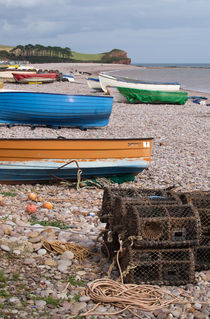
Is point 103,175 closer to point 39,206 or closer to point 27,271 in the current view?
point 39,206

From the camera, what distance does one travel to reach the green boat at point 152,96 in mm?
27297

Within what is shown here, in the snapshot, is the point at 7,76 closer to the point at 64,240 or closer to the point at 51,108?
the point at 51,108

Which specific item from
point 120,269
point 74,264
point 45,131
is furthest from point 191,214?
point 45,131

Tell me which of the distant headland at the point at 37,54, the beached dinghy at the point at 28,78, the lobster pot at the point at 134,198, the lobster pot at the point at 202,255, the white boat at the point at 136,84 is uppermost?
the distant headland at the point at 37,54

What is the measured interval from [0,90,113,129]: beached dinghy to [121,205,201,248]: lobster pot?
11520 millimetres

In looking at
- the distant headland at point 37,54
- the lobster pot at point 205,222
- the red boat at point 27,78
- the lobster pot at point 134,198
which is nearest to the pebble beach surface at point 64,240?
the lobster pot at point 205,222

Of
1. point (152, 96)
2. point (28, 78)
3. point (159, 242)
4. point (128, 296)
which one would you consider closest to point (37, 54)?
point (28, 78)

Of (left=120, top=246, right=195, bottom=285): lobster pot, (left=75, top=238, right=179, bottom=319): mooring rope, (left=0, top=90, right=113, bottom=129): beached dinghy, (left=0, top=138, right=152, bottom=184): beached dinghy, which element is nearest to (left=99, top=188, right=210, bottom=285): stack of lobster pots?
(left=120, top=246, right=195, bottom=285): lobster pot

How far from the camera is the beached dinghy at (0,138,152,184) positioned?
28.6ft

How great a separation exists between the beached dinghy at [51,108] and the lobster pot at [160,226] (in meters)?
11.5

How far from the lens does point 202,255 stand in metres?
5.19

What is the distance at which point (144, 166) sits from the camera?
9.60 m

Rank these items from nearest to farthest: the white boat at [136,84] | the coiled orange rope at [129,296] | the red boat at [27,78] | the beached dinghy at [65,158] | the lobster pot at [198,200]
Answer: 1. the coiled orange rope at [129,296]
2. the lobster pot at [198,200]
3. the beached dinghy at [65,158]
4. the white boat at [136,84]
5. the red boat at [27,78]

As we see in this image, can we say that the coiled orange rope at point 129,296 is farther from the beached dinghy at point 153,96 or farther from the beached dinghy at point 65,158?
the beached dinghy at point 153,96
